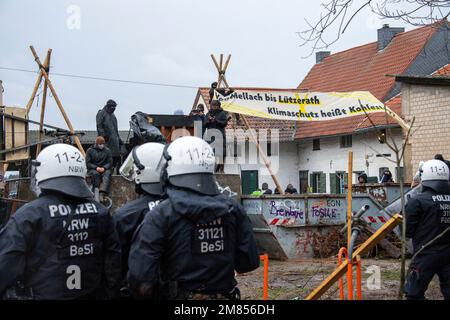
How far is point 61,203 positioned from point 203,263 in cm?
109

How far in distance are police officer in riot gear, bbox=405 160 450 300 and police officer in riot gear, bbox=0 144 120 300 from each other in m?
3.63

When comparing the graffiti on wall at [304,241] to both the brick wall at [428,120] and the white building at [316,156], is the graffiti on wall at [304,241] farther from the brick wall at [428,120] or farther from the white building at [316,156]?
the white building at [316,156]

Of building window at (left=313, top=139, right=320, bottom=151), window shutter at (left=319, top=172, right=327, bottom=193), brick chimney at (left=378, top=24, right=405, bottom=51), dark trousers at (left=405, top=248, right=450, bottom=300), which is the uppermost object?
brick chimney at (left=378, top=24, right=405, bottom=51)

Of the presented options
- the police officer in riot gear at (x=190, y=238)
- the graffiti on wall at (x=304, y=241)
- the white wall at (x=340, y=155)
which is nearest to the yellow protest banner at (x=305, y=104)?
the graffiti on wall at (x=304, y=241)

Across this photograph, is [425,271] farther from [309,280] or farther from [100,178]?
[100,178]

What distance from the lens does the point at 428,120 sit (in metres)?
23.1

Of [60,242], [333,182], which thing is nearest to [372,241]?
[60,242]

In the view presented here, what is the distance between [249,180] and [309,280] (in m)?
23.7

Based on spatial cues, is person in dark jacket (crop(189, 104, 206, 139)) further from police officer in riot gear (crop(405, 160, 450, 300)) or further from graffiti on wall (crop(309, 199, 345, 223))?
police officer in riot gear (crop(405, 160, 450, 300))

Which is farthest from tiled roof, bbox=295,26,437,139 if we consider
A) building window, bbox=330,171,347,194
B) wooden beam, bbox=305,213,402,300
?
wooden beam, bbox=305,213,402,300

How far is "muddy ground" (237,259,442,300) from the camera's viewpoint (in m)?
10.5

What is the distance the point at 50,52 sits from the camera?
16.0 m
